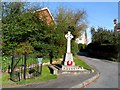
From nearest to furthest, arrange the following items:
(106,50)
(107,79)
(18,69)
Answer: (18,69)
(107,79)
(106,50)

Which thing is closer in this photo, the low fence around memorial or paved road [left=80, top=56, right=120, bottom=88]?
paved road [left=80, top=56, right=120, bottom=88]

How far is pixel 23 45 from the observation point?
60.9ft

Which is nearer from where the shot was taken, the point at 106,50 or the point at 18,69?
the point at 18,69

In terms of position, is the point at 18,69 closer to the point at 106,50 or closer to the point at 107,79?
the point at 107,79

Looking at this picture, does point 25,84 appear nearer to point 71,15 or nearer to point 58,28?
point 58,28

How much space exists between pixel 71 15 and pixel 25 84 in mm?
37368

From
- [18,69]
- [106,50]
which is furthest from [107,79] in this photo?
[106,50]

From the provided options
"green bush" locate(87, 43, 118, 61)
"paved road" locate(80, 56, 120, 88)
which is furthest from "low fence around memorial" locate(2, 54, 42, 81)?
"green bush" locate(87, 43, 118, 61)

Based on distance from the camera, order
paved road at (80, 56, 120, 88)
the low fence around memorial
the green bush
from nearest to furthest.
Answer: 1. paved road at (80, 56, 120, 88)
2. the low fence around memorial
3. the green bush

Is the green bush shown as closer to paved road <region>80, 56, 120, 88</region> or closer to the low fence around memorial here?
paved road <region>80, 56, 120, 88</region>

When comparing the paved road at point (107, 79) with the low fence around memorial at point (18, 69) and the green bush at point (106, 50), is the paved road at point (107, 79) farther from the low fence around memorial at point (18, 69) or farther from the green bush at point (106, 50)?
the green bush at point (106, 50)

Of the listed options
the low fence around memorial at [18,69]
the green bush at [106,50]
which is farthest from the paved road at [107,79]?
the green bush at [106,50]

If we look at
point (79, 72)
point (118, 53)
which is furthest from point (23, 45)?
point (118, 53)

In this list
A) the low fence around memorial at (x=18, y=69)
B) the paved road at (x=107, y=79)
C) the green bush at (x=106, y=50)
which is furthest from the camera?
the green bush at (x=106, y=50)
